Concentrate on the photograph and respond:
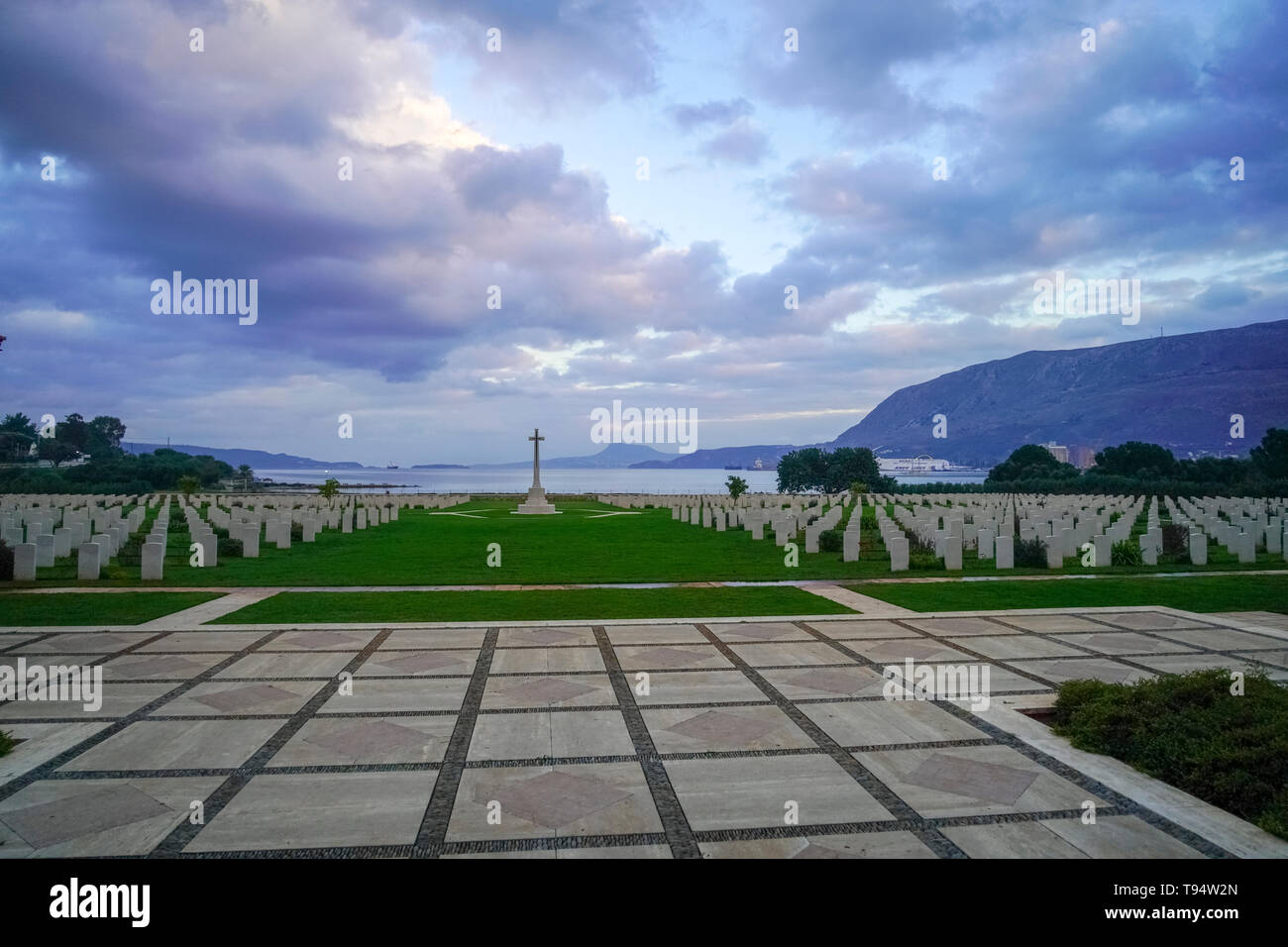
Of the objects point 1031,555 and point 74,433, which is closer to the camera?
point 1031,555

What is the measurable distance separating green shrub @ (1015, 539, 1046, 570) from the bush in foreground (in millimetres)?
11693

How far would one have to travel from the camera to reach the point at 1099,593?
12.9 m

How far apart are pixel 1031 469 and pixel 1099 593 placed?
5161 cm

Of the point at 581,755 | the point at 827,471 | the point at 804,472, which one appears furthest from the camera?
the point at 804,472

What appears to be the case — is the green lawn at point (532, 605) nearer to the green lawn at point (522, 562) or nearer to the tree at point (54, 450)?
the green lawn at point (522, 562)

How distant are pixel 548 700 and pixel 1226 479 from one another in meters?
56.0

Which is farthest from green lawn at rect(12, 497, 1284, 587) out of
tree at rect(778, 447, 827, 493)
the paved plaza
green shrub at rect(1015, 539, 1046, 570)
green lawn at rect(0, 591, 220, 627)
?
tree at rect(778, 447, 827, 493)

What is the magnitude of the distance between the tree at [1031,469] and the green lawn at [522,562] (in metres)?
41.2

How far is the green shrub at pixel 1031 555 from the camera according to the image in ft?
55.6

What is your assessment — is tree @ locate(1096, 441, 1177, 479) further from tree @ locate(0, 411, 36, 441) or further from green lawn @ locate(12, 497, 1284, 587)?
tree @ locate(0, 411, 36, 441)

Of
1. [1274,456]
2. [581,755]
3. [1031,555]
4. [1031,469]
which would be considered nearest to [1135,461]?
[1031,469]

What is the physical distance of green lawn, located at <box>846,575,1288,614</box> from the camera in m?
11.8

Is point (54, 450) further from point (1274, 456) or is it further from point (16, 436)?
point (1274, 456)
